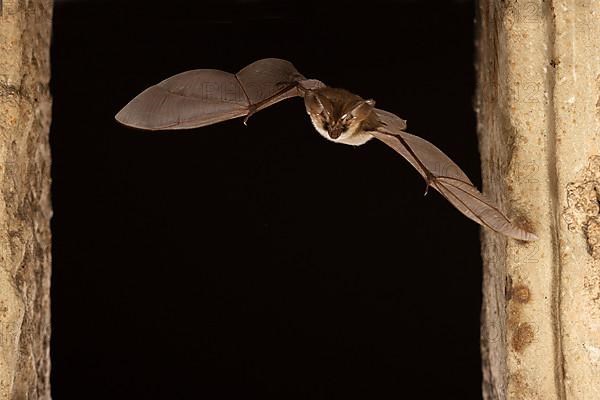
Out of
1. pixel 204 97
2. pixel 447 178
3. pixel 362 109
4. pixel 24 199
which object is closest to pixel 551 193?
pixel 447 178

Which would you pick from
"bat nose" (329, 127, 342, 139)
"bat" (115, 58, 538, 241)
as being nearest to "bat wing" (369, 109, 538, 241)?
"bat" (115, 58, 538, 241)

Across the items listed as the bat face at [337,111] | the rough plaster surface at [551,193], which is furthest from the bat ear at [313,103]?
the rough plaster surface at [551,193]

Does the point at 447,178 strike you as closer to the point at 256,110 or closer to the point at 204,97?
the point at 256,110

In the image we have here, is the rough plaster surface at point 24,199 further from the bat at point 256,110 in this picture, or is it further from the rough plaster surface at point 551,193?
the rough plaster surface at point 551,193

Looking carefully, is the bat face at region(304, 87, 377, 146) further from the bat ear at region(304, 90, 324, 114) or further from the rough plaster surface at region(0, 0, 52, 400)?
the rough plaster surface at region(0, 0, 52, 400)

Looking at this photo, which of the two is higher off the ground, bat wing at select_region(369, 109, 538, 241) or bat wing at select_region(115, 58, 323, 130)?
bat wing at select_region(115, 58, 323, 130)

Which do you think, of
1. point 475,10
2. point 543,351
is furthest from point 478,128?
point 543,351
